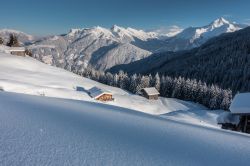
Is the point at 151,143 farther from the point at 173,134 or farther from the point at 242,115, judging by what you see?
the point at 242,115

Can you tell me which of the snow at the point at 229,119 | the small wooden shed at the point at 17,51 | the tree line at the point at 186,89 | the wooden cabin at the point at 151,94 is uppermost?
the small wooden shed at the point at 17,51

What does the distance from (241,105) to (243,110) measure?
60cm

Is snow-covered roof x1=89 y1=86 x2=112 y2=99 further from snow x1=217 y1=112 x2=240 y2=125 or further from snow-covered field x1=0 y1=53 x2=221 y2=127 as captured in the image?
snow x1=217 y1=112 x2=240 y2=125

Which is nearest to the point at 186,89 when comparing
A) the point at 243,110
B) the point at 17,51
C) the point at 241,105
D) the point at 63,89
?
the point at 63,89

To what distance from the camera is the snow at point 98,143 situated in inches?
259

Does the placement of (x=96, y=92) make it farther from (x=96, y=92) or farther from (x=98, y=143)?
(x=98, y=143)

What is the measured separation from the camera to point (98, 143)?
7918mm

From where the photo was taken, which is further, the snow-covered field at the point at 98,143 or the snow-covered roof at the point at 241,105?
the snow-covered roof at the point at 241,105

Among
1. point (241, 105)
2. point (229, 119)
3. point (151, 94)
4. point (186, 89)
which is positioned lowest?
point (229, 119)

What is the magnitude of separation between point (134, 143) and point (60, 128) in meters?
2.16

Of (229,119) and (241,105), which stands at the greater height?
(241,105)

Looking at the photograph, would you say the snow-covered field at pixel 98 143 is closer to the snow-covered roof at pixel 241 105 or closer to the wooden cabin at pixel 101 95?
the snow-covered roof at pixel 241 105

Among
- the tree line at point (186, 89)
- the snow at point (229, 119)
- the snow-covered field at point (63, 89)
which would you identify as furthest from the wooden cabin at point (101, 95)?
the snow at point (229, 119)

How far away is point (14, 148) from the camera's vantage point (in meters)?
6.50
